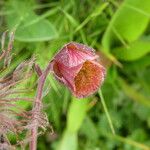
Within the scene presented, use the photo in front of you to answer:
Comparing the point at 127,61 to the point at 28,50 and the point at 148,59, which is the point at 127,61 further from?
the point at 28,50

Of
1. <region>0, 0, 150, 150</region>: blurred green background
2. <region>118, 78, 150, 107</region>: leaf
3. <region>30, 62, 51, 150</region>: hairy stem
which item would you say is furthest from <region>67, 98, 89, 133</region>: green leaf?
<region>30, 62, 51, 150</region>: hairy stem

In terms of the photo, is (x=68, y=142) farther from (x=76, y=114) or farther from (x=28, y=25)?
(x=28, y=25)

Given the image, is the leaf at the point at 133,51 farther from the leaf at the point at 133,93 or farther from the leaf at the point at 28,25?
the leaf at the point at 28,25

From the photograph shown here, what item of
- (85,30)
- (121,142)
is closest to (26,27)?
(85,30)

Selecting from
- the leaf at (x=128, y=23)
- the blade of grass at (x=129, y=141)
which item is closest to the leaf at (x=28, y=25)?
the leaf at (x=128, y=23)

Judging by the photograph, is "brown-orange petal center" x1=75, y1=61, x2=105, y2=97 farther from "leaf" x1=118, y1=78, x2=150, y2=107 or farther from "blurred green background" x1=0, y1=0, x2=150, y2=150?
"leaf" x1=118, y1=78, x2=150, y2=107
